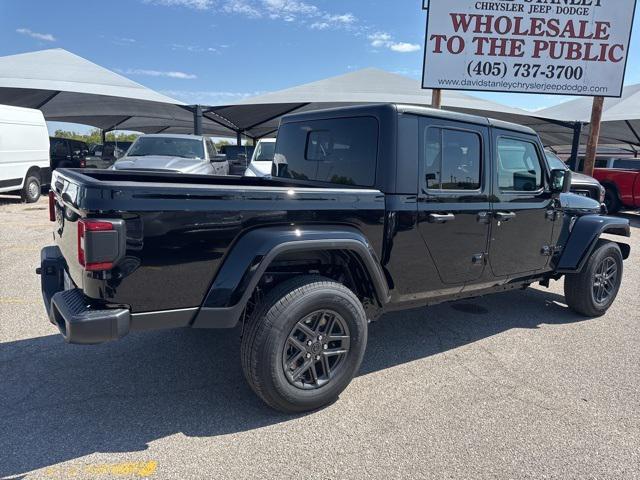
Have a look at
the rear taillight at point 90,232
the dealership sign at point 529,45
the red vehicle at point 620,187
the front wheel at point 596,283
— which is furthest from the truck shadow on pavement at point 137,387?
the red vehicle at point 620,187

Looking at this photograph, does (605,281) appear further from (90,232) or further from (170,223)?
(90,232)

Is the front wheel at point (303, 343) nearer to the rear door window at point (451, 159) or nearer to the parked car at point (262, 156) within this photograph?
the rear door window at point (451, 159)

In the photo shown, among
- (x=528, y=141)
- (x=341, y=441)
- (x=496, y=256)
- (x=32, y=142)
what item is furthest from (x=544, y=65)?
(x=32, y=142)

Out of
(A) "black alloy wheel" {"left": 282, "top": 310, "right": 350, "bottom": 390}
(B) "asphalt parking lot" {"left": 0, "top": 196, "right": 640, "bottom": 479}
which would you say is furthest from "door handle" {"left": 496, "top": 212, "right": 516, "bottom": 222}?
(A) "black alloy wheel" {"left": 282, "top": 310, "right": 350, "bottom": 390}

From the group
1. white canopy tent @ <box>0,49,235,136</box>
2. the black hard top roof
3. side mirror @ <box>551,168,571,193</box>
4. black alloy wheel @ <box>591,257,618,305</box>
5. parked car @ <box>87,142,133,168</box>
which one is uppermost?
white canopy tent @ <box>0,49,235,136</box>

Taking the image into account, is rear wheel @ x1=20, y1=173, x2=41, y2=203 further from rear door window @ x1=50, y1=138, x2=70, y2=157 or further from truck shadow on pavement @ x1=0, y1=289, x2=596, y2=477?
truck shadow on pavement @ x1=0, y1=289, x2=596, y2=477

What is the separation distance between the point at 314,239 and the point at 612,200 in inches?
577

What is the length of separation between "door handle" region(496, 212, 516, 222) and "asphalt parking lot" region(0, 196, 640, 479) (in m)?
1.14

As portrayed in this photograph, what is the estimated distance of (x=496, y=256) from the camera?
12.8 feet

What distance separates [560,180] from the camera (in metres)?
4.27

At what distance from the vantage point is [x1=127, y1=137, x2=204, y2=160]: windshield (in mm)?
10109

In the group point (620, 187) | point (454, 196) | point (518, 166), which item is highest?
point (518, 166)

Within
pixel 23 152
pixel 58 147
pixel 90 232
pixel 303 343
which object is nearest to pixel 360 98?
pixel 23 152

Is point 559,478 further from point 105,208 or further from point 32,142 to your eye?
point 32,142
